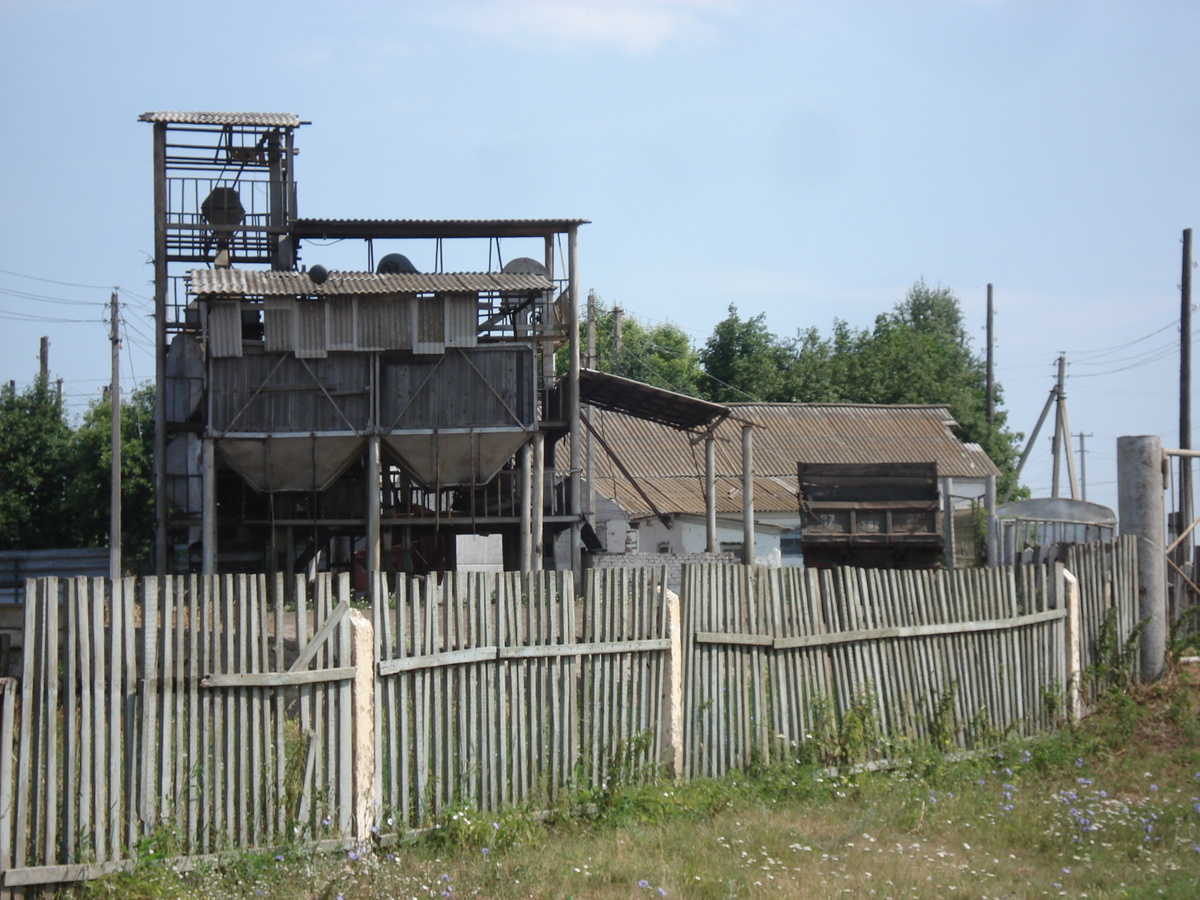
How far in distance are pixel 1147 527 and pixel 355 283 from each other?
52.3 feet

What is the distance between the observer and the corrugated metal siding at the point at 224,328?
75.0ft

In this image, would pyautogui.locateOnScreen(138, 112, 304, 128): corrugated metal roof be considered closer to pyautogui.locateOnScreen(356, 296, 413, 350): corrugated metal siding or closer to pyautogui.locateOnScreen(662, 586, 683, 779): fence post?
pyautogui.locateOnScreen(356, 296, 413, 350): corrugated metal siding

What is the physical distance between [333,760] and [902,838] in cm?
366

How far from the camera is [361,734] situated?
6.82 meters

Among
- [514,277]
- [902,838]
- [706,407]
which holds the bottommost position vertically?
[902,838]

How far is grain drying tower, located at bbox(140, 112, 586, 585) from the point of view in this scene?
75.5ft

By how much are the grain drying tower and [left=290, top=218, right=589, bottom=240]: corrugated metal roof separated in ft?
0.17

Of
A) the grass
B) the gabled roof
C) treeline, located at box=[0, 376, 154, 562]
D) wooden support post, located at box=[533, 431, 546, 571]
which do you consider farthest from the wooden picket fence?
treeline, located at box=[0, 376, 154, 562]

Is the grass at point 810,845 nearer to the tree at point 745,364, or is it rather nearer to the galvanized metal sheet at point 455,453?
the galvanized metal sheet at point 455,453

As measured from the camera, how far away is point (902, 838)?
298 inches

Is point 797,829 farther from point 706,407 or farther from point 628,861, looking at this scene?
point 706,407

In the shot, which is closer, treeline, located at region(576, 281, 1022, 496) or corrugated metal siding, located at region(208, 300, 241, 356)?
corrugated metal siding, located at region(208, 300, 241, 356)

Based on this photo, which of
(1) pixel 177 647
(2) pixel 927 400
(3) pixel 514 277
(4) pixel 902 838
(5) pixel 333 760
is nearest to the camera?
(1) pixel 177 647

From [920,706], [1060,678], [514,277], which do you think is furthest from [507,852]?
[514,277]
